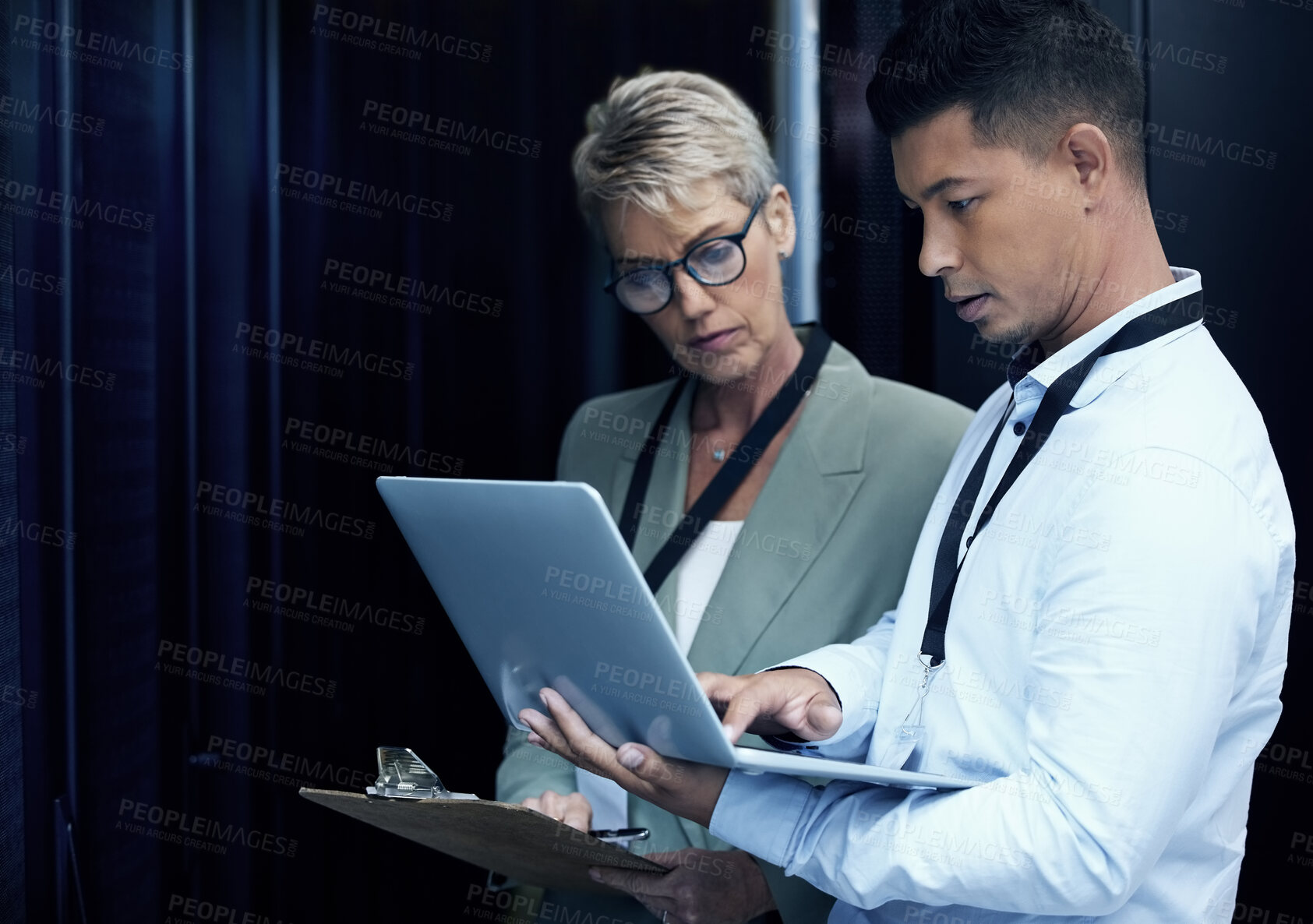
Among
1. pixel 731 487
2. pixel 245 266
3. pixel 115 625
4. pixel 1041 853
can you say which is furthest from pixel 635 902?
pixel 245 266

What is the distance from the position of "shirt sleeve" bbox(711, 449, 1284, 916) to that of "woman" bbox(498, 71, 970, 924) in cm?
60

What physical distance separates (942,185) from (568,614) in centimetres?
61

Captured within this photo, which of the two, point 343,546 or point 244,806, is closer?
point 244,806

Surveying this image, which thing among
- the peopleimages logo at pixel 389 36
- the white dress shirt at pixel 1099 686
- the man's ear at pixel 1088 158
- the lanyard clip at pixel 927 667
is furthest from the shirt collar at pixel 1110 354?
the peopleimages logo at pixel 389 36

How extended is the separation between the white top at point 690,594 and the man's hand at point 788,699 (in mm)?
367

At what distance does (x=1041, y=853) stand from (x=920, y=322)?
1.42 meters

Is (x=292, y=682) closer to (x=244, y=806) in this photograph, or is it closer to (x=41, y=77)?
(x=244, y=806)

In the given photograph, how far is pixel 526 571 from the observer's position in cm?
113

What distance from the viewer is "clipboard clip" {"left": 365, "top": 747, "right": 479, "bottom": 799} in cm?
118

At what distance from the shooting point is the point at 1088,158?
3.67ft

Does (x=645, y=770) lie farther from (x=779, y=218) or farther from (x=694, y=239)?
(x=779, y=218)

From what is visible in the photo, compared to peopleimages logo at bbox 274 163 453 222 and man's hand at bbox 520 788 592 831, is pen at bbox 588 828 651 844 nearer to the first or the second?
man's hand at bbox 520 788 592 831

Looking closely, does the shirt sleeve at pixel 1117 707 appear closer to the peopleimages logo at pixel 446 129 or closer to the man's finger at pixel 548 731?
the man's finger at pixel 548 731

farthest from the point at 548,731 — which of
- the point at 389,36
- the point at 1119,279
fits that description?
the point at 389,36
